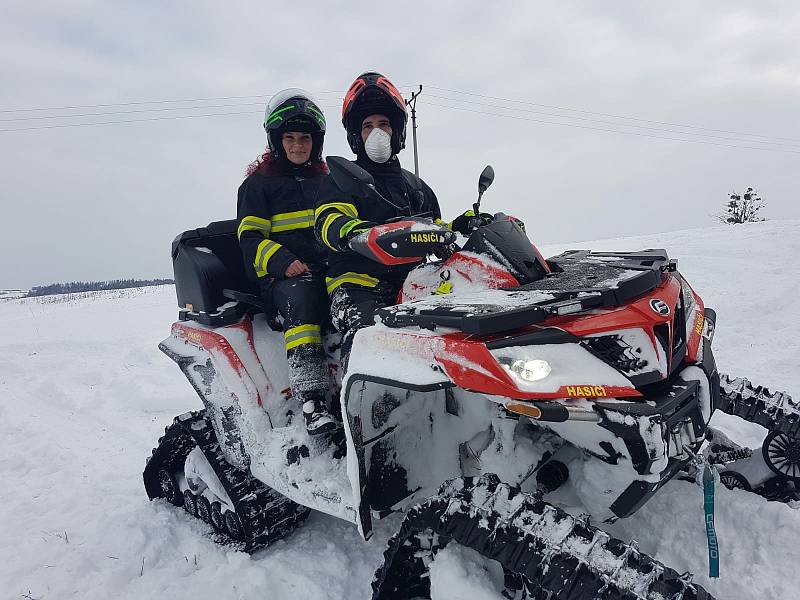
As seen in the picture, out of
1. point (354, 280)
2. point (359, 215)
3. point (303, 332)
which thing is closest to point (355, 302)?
point (354, 280)

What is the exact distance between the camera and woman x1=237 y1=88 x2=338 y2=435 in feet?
9.92

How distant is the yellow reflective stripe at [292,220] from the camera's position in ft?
12.6

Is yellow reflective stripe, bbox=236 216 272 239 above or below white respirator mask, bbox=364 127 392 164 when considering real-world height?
below

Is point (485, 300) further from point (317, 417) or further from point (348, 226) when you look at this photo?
point (317, 417)

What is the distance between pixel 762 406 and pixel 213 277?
328 cm

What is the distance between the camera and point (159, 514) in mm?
3594

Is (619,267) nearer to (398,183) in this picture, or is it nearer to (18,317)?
(398,183)

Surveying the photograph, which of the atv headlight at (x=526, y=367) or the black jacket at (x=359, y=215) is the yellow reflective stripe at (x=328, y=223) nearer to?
the black jacket at (x=359, y=215)

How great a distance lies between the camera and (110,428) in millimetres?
5449

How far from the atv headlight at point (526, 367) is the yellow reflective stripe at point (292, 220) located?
2563mm

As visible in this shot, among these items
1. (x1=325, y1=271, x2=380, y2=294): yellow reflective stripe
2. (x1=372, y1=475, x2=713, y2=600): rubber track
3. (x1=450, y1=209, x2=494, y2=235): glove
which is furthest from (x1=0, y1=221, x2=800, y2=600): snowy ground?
(x1=450, y1=209, x2=494, y2=235): glove

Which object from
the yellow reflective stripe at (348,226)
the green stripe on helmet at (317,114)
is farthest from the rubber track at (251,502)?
the green stripe on helmet at (317,114)

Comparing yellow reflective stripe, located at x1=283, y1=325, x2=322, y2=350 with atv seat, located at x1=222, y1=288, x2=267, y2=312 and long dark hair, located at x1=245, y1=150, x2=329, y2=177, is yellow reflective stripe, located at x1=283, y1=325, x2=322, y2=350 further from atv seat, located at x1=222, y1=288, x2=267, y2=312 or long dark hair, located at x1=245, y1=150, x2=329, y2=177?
long dark hair, located at x1=245, y1=150, x2=329, y2=177

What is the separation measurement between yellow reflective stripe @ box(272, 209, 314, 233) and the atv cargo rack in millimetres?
1934
